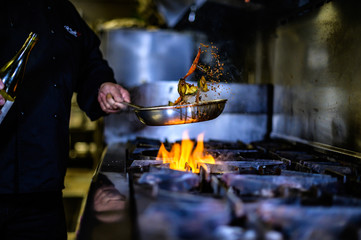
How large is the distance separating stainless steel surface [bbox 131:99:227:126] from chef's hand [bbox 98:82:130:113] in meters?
0.19

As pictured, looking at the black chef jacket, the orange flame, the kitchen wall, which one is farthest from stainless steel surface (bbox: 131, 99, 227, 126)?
the kitchen wall

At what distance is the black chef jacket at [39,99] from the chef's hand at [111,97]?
0.15 metres

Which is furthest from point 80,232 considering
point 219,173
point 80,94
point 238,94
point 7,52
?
point 238,94

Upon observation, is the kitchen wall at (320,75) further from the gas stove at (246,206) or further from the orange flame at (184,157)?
Result: the orange flame at (184,157)

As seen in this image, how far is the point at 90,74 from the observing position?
5.00ft

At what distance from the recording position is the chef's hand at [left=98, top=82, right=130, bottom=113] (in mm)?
1280

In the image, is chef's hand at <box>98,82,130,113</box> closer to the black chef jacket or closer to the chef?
the chef

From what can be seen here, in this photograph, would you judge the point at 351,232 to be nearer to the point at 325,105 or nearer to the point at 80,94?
the point at 325,105

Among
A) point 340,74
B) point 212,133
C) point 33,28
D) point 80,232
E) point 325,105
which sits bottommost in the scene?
point 80,232

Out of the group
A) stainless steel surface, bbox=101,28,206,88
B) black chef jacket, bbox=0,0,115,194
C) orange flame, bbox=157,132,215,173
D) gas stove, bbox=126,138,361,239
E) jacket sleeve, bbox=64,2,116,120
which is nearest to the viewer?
gas stove, bbox=126,138,361,239

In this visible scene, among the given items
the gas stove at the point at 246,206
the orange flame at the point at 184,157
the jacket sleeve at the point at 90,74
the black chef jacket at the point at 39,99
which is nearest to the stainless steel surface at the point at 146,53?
the jacket sleeve at the point at 90,74

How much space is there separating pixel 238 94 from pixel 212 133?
0.92ft

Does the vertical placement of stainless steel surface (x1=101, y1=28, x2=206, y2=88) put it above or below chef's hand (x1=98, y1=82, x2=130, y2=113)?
above

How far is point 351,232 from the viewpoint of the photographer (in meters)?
0.55
